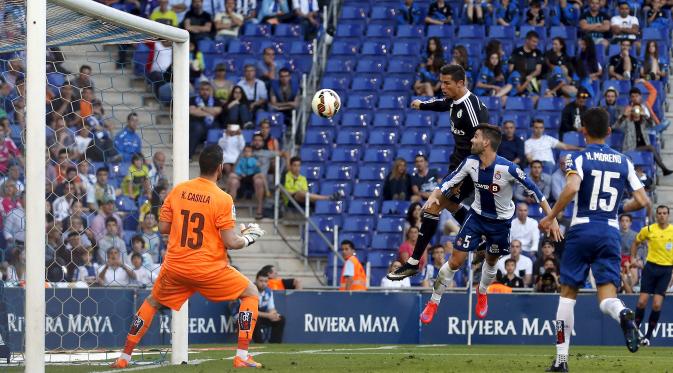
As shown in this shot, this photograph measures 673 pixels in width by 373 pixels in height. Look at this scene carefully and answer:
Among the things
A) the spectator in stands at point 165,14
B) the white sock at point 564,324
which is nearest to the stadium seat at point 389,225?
the spectator in stands at point 165,14

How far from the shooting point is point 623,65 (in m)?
25.0

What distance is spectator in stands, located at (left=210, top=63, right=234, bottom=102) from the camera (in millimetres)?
25547

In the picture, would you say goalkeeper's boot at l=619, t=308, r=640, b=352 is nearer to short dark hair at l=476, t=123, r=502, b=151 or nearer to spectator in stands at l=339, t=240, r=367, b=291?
short dark hair at l=476, t=123, r=502, b=151

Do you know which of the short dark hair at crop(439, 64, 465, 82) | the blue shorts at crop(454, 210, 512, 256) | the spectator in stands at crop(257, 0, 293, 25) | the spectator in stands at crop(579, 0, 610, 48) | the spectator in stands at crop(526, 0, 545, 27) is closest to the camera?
the short dark hair at crop(439, 64, 465, 82)

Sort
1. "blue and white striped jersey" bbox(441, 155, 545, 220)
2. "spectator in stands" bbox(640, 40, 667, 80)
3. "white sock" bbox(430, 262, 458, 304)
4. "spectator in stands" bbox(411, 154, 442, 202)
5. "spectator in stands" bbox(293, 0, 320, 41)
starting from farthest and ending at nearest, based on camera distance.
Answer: "spectator in stands" bbox(293, 0, 320, 41) < "spectator in stands" bbox(640, 40, 667, 80) < "spectator in stands" bbox(411, 154, 442, 202) < "white sock" bbox(430, 262, 458, 304) < "blue and white striped jersey" bbox(441, 155, 545, 220)

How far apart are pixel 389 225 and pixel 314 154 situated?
8.18ft

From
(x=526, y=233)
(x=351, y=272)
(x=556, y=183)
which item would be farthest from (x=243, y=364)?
(x=556, y=183)

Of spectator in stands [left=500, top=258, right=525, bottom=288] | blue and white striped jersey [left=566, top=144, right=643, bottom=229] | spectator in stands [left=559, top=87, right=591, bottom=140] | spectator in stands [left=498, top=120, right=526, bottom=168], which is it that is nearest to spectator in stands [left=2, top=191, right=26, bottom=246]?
blue and white striped jersey [left=566, top=144, right=643, bottom=229]

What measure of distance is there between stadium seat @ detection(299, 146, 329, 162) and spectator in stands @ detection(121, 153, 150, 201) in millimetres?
8046

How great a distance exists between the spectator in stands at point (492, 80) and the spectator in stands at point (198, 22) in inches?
238

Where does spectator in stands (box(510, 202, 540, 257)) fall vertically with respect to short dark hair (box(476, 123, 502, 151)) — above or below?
below

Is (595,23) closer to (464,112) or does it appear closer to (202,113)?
(202,113)

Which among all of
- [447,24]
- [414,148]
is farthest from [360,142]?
[447,24]

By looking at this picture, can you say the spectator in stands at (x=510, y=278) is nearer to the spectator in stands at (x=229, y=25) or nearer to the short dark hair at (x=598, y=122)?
the spectator in stands at (x=229, y=25)
